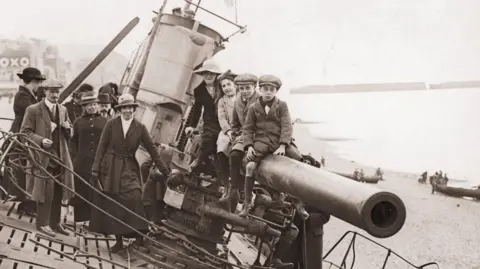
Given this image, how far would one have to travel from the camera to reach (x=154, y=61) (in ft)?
33.3

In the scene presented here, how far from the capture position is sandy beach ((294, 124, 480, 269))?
1909 cm

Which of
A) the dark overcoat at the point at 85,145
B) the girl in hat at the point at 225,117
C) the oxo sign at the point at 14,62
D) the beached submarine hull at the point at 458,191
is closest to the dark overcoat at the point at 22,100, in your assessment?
the dark overcoat at the point at 85,145

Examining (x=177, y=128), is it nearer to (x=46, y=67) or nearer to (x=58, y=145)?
(x=58, y=145)

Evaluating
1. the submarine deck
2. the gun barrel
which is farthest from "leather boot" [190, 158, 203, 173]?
the gun barrel

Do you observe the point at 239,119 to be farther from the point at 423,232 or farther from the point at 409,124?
the point at 423,232

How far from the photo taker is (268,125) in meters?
4.58

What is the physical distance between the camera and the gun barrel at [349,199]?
3.04 m

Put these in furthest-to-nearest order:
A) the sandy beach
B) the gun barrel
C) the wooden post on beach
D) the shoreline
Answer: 1. the shoreline
2. the sandy beach
3. the wooden post on beach
4. the gun barrel

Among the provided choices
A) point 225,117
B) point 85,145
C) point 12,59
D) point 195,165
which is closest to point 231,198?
point 195,165

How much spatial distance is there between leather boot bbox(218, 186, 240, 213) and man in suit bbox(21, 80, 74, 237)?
57.0 inches

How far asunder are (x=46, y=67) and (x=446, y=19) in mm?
18648

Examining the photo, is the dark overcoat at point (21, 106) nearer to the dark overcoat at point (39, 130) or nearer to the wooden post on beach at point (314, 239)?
the dark overcoat at point (39, 130)

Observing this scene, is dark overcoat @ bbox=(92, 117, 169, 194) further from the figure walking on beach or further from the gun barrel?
the gun barrel

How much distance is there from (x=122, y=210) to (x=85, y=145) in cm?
118
